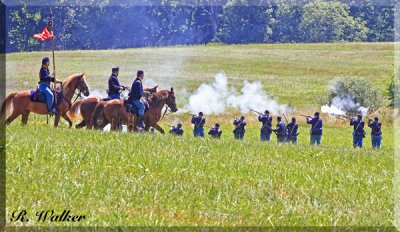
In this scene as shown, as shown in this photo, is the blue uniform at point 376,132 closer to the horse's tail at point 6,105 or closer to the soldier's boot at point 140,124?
the soldier's boot at point 140,124

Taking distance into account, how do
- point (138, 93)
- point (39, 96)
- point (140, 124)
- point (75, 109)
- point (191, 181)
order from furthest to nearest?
point (75, 109)
point (140, 124)
point (39, 96)
point (138, 93)
point (191, 181)

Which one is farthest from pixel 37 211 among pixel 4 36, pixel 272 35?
pixel 272 35

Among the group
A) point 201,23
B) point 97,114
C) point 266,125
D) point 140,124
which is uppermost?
point 201,23

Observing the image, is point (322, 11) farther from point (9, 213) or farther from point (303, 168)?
point (9, 213)

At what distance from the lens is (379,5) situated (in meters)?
102

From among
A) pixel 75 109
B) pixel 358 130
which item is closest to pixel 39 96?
pixel 75 109

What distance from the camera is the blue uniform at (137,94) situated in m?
24.8

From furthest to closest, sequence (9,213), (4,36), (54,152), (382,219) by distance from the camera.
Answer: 1. (4,36)
2. (54,152)
3. (382,219)
4. (9,213)

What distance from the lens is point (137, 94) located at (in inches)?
978

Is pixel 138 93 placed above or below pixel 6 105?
above

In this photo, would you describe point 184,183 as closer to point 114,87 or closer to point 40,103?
point 114,87

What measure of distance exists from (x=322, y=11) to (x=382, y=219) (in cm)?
9038
